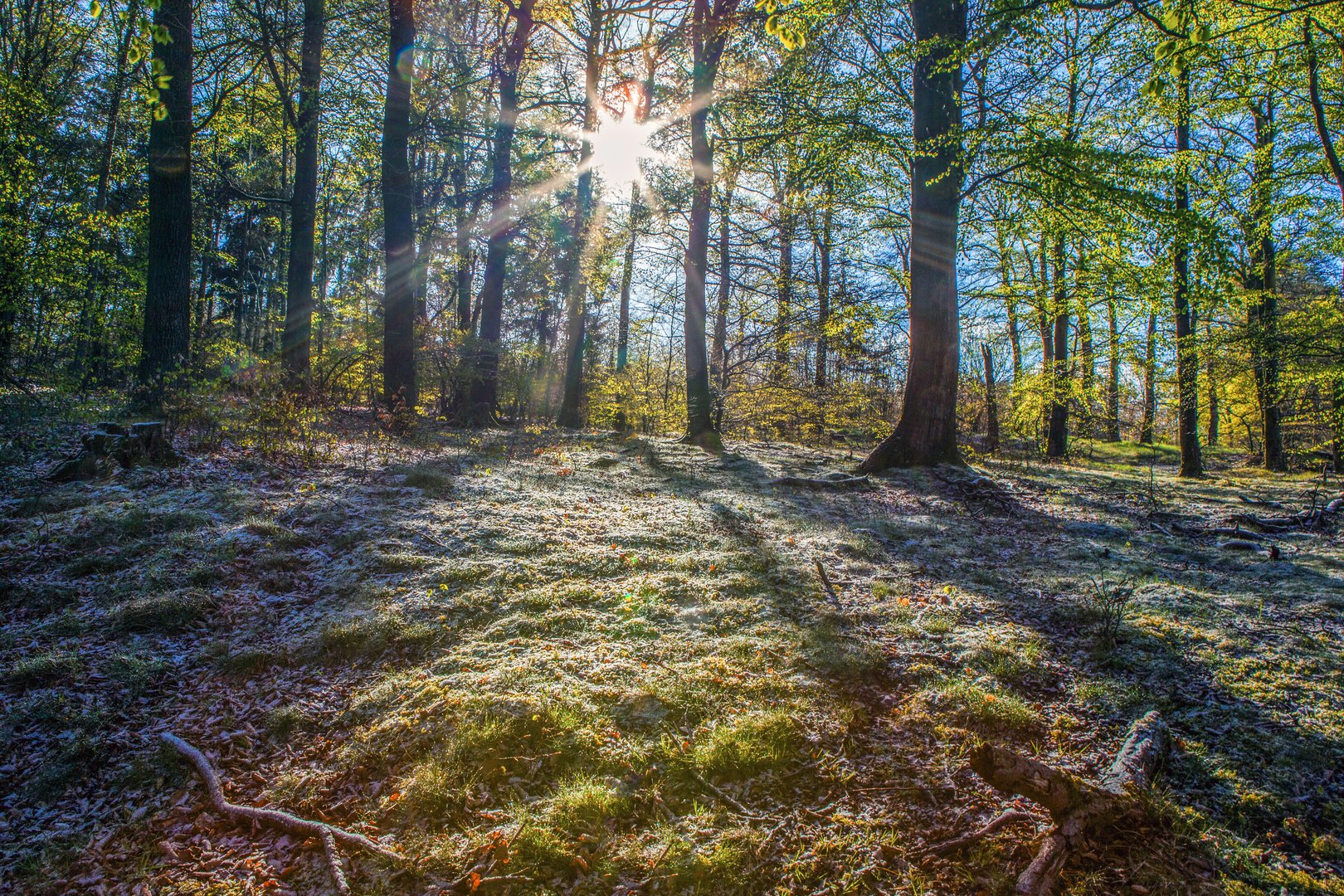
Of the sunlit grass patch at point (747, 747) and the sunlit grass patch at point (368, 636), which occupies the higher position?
the sunlit grass patch at point (368, 636)

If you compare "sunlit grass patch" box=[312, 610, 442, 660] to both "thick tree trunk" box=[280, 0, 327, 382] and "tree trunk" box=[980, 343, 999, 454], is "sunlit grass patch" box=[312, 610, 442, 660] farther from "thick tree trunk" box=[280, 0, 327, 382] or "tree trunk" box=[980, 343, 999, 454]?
"tree trunk" box=[980, 343, 999, 454]

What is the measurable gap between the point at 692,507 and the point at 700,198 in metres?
6.93

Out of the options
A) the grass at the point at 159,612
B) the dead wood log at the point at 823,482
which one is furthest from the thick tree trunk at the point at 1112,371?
the grass at the point at 159,612

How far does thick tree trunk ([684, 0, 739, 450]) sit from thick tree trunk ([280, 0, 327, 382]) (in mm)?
6498

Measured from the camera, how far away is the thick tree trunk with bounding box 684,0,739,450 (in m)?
10.2

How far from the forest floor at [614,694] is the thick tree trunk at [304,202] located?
628 centimetres

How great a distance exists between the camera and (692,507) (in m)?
6.15

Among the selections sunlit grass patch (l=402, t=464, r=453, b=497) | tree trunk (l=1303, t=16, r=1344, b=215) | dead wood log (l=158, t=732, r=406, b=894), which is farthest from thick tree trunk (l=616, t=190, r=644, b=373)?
dead wood log (l=158, t=732, r=406, b=894)

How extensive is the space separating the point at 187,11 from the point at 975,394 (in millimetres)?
15725

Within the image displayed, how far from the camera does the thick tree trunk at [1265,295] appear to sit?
7.50 m

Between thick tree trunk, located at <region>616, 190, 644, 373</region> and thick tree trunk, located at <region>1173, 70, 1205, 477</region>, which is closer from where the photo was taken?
thick tree trunk, located at <region>1173, 70, 1205, 477</region>

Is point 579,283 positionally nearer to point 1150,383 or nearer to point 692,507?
point 692,507

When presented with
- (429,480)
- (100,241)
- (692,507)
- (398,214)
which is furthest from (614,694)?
(100,241)

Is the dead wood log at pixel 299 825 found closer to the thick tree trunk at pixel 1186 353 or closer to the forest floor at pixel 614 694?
the forest floor at pixel 614 694
